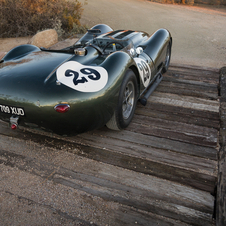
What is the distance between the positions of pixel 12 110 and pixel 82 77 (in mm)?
710

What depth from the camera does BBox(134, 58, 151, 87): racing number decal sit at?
9.79 feet

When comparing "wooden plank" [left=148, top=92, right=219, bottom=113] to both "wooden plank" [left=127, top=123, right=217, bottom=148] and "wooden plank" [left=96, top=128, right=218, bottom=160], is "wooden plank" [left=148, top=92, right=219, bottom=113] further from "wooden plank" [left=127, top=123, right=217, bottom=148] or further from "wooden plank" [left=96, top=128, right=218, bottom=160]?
"wooden plank" [left=96, top=128, right=218, bottom=160]

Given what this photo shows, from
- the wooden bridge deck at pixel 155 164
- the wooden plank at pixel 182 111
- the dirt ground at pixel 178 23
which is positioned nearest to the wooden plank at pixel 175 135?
the wooden bridge deck at pixel 155 164

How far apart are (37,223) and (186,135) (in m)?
Answer: 1.86

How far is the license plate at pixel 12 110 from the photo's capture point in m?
2.03

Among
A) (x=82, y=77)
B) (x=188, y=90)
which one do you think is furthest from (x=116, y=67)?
(x=188, y=90)

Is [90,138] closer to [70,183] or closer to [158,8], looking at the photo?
[70,183]

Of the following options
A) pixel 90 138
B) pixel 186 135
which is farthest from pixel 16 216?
pixel 186 135

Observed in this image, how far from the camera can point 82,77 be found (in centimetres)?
213

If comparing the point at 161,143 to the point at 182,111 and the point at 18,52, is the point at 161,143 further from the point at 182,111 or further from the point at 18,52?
the point at 18,52

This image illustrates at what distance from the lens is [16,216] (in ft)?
5.64

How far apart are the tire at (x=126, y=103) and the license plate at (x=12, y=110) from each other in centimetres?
95

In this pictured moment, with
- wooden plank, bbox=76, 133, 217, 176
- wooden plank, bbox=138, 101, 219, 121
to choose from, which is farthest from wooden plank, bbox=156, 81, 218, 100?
wooden plank, bbox=76, 133, 217, 176

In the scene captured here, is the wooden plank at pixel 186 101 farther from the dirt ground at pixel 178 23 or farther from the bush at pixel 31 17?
the bush at pixel 31 17
